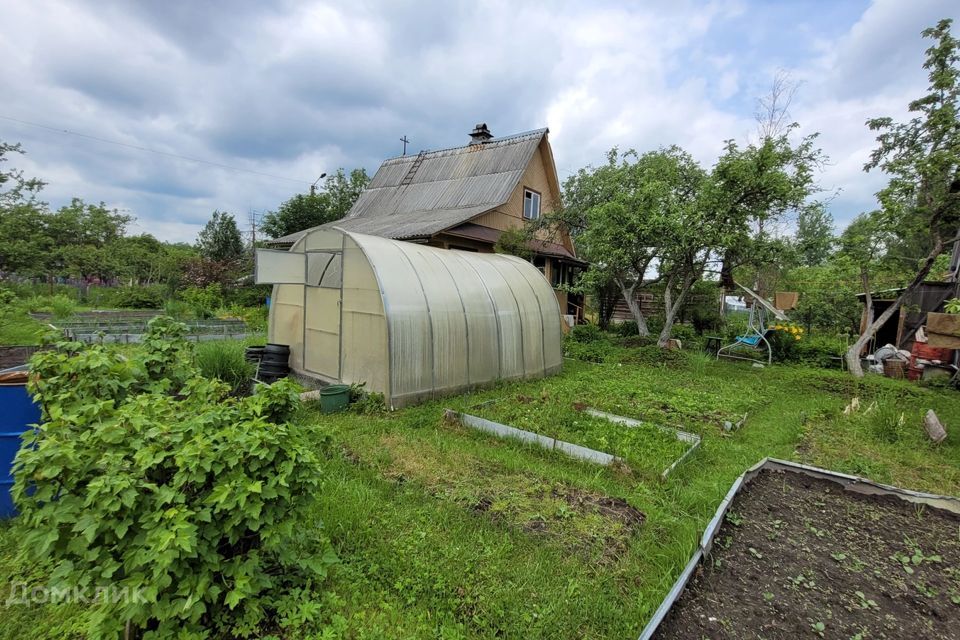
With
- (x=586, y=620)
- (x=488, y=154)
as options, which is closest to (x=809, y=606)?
(x=586, y=620)

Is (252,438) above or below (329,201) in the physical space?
below

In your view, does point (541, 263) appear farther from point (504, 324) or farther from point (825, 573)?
point (825, 573)

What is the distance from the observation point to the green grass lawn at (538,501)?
2.21m

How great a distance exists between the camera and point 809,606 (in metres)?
2.28

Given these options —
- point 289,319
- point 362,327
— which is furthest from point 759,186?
point 289,319

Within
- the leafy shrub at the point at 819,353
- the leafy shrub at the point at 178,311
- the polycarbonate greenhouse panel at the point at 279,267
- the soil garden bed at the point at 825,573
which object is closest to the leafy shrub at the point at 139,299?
the leafy shrub at the point at 178,311

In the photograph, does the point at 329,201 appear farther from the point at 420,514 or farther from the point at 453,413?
the point at 420,514

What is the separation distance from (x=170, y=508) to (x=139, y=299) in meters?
20.8

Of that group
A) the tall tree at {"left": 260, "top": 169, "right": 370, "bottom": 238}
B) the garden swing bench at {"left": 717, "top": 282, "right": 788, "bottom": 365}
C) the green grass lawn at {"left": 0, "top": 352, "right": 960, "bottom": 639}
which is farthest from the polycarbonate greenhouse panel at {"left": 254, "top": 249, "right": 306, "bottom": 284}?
the tall tree at {"left": 260, "top": 169, "right": 370, "bottom": 238}

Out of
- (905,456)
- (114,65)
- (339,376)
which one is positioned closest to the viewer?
(905,456)

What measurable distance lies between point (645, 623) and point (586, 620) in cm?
33

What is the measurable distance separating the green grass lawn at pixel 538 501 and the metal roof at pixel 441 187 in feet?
27.5

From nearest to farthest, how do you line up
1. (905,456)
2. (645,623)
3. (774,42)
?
(645,623), (905,456), (774,42)

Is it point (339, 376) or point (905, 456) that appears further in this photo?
point (339, 376)
